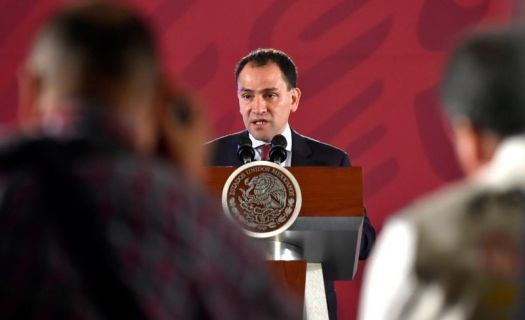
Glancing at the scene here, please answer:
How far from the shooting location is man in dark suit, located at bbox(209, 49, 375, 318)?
4.23 m

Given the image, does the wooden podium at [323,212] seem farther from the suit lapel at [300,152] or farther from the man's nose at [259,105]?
the man's nose at [259,105]

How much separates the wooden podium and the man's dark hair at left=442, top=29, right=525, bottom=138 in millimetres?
1742

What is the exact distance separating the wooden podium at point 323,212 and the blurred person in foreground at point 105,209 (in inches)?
74.1

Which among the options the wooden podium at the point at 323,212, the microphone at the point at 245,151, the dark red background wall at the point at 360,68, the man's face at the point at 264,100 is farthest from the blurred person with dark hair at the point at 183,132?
the dark red background wall at the point at 360,68

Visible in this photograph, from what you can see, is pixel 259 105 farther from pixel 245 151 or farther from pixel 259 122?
pixel 245 151

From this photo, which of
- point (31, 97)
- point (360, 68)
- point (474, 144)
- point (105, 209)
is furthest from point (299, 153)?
point (105, 209)

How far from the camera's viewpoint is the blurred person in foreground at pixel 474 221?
5.00ft

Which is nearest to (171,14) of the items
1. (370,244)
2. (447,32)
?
(447,32)

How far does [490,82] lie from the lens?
158 cm

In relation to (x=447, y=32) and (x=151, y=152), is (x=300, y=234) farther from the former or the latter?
(x=447, y=32)

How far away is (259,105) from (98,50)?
9.73 ft

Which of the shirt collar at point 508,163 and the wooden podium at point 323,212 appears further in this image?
the wooden podium at point 323,212

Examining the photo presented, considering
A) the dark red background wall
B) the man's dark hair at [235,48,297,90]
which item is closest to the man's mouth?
the man's dark hair at [235,48,297,90]

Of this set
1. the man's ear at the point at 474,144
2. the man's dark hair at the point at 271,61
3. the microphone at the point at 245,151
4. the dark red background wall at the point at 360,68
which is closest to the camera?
the man's ear at the point at 474,144
